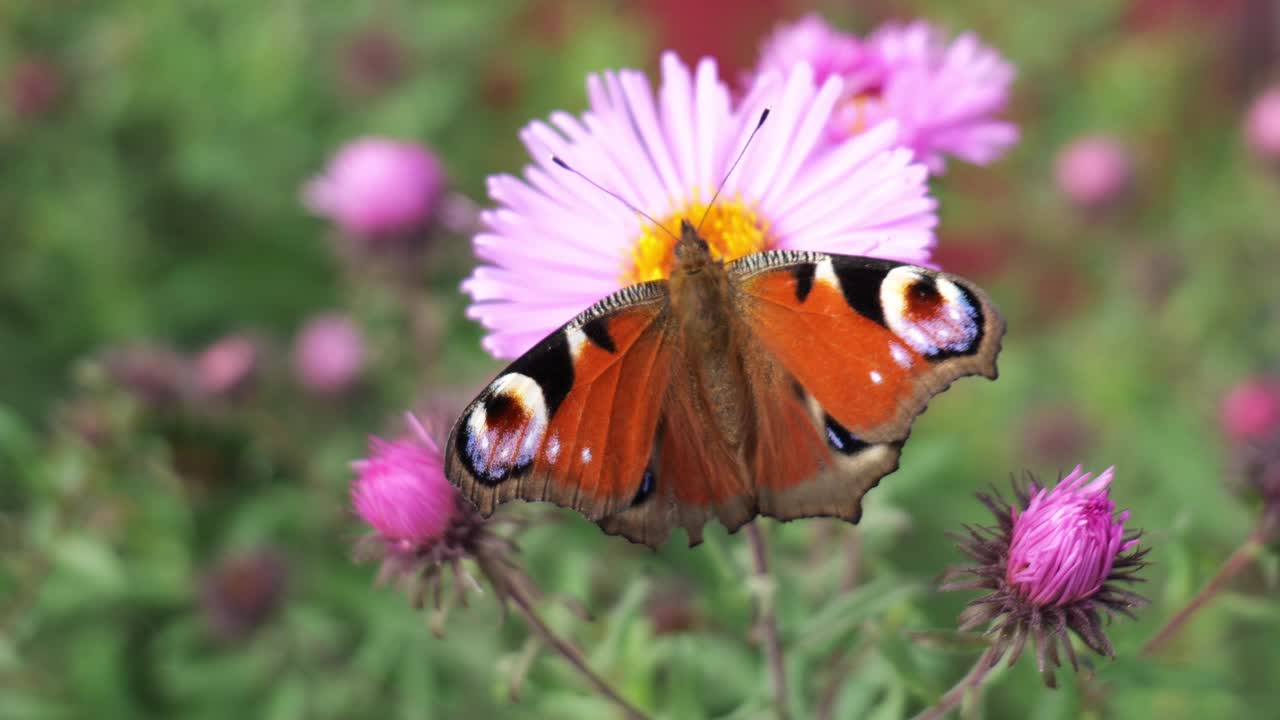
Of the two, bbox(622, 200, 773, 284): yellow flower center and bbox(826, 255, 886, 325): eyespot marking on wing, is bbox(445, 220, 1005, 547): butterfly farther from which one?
bbox(622, 200, 773, 284): yellow flower center

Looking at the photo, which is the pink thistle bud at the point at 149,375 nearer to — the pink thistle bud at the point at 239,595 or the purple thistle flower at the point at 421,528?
the pink thistle bud at the point at 239,595

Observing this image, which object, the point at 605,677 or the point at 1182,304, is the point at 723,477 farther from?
the point at 1182,304

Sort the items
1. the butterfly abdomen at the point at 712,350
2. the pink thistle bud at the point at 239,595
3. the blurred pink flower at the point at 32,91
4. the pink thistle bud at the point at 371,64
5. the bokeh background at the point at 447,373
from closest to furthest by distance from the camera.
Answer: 1. the butterfly abdomen at the point at 712,350
2. the bokeh background at the point at 447,373
3. the pink thistle bud at the point at 239,595
4. the blurred pink flower at the point at 32,91
5. the pink thistle bud at the point at 371,64

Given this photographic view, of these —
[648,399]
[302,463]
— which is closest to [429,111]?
[302,463]

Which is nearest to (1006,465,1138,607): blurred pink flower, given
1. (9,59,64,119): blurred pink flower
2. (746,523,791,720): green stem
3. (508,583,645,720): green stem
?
(746,523,791,720): green stem

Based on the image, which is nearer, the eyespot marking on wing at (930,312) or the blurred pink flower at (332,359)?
the eyespot marking on wing at (930,312)

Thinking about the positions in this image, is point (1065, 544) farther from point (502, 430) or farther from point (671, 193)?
point (671, 193)

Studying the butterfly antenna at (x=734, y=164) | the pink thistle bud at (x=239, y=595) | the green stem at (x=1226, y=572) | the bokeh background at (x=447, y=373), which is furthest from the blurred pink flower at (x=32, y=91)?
the green stem at (x=1226, y=572)
